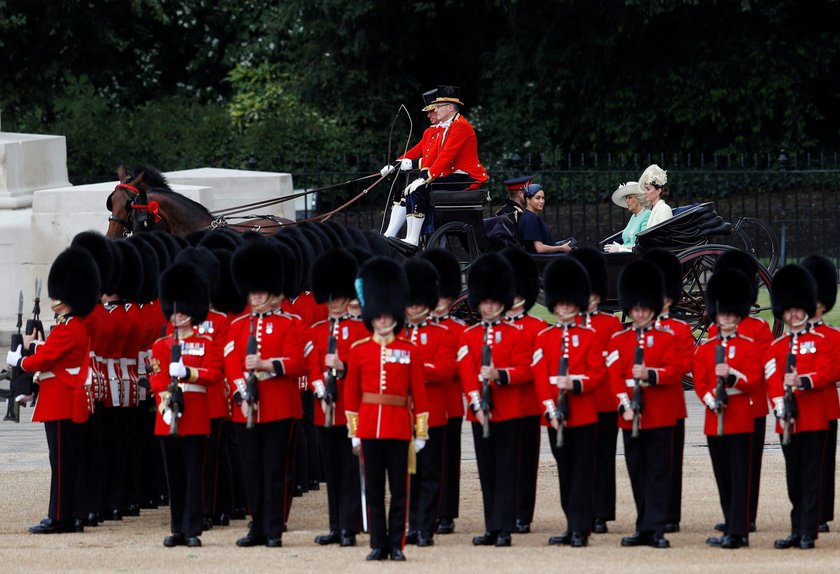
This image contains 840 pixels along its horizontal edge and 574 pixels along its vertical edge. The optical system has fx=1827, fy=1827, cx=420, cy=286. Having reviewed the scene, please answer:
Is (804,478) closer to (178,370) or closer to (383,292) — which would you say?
(383,292)

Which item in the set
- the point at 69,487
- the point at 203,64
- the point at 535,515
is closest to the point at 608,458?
the point at 535,515

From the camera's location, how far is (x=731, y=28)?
78.7 ft

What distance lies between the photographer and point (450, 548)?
7.73 m

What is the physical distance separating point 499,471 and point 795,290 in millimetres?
1500

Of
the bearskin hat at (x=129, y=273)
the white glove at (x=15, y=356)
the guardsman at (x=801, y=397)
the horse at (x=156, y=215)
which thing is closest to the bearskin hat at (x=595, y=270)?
the guardsman at (x=801, y=397)

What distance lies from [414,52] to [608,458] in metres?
17.2

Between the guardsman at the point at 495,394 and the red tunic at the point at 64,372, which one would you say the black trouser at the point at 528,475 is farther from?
the red tunic at the point at 64,372

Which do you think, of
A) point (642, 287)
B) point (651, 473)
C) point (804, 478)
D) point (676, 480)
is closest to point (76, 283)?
point (642, 287)

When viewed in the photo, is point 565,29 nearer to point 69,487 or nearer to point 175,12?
point 175,12

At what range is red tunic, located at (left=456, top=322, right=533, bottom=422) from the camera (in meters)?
7.95

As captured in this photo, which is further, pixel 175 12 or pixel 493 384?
pixel 175 12

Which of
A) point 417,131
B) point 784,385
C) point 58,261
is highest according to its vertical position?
point 417,131

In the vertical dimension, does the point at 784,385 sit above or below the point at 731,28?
below

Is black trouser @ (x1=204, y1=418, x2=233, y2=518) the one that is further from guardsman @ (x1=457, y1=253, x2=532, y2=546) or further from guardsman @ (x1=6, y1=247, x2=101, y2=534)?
guardsman @ (x1=457, y1=253, x2=532, y2=546)
